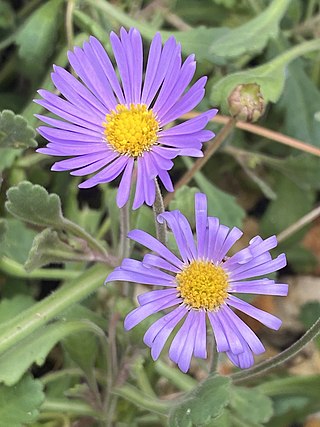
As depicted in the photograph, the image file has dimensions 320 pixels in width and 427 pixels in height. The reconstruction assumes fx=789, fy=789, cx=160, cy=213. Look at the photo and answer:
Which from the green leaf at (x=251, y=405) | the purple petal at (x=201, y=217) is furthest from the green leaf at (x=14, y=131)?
the green leaf at (x=251, y=405)

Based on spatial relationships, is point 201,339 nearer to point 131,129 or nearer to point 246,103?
point 131,129

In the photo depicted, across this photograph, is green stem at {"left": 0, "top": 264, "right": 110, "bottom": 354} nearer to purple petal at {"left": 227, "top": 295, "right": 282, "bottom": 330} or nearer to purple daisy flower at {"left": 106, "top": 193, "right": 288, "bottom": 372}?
purple daisy flower at {"left": 106, "top": 193, "right": 288, "bottom": 372}

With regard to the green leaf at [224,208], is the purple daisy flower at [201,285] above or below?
below

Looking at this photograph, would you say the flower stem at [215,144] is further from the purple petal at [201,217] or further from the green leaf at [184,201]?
the purple petal at [201,217]

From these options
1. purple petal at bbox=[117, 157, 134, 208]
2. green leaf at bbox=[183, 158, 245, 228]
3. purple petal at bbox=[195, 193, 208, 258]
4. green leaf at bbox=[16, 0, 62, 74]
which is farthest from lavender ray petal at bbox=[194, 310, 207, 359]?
green leaf at bbox=[16, 0, 62, 74]

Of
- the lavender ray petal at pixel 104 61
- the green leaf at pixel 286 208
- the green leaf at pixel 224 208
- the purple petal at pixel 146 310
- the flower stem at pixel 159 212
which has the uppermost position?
the green leaf at pixel 286 208

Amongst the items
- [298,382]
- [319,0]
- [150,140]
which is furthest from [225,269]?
[319,0]

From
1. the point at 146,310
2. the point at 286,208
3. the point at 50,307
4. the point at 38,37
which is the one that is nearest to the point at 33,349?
the point at 50,307
